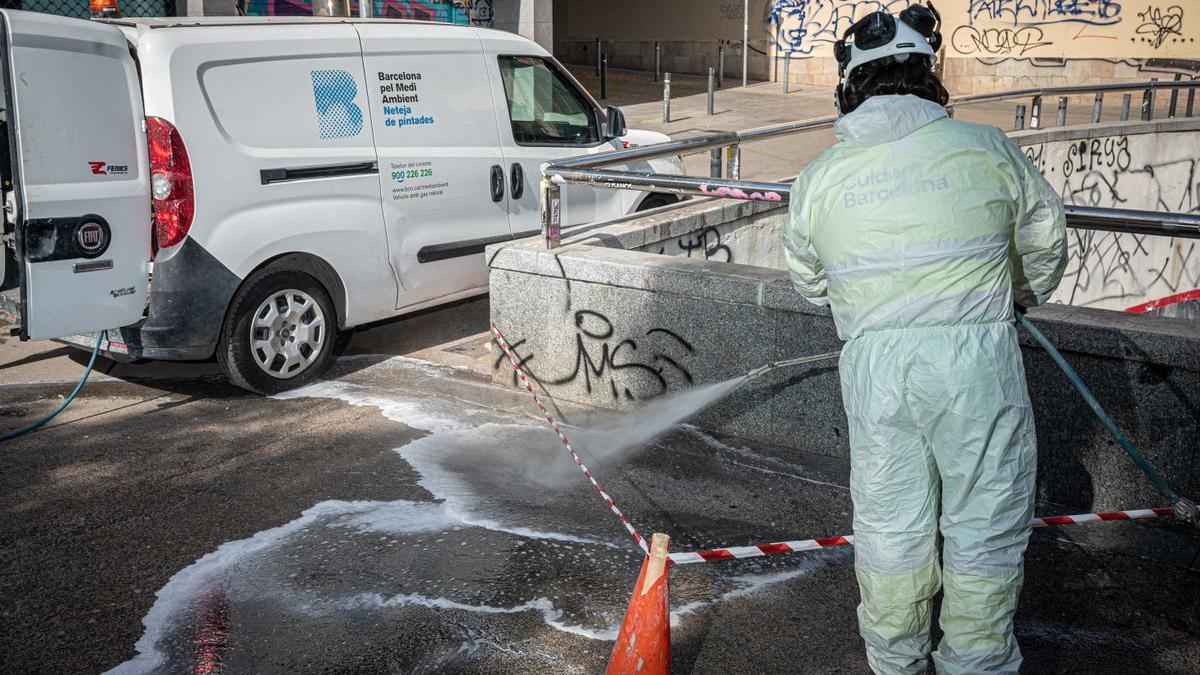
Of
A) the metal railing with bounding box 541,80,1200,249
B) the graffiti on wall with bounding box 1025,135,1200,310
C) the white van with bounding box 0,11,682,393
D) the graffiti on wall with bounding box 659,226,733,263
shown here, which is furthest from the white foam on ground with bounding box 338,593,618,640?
the graffiti on wall with bounding box 1025,135,1200,310

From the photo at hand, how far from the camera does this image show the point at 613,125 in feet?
27.0

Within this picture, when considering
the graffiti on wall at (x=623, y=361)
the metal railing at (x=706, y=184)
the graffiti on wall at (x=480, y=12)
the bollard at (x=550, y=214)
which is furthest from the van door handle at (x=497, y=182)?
the graffiti on wall at (x=480, y=12)

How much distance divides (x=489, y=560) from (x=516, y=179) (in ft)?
12.6

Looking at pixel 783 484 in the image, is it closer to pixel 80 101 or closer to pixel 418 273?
pixel 418 273

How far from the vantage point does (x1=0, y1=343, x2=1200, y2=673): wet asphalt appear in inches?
144

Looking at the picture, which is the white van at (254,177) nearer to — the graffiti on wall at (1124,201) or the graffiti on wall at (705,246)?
the graffiti on wall at (705,246)

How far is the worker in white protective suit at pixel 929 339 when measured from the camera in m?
2.81

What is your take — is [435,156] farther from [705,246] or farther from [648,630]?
[648,630]

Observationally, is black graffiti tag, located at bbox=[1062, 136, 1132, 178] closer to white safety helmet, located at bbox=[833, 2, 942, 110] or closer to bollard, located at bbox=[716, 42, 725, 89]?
white safety helmet, located at bbox=[833, 2, 942, 110]

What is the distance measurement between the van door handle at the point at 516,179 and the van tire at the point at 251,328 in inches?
63.5

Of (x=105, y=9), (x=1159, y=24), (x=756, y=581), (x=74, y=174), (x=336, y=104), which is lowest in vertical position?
(x=756, y=581)

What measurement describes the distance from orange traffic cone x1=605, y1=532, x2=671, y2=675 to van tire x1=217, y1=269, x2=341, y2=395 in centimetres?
358

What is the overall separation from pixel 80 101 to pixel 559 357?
2.68 meters

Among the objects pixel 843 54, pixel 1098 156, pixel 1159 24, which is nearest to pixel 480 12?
pixel 1098 156
